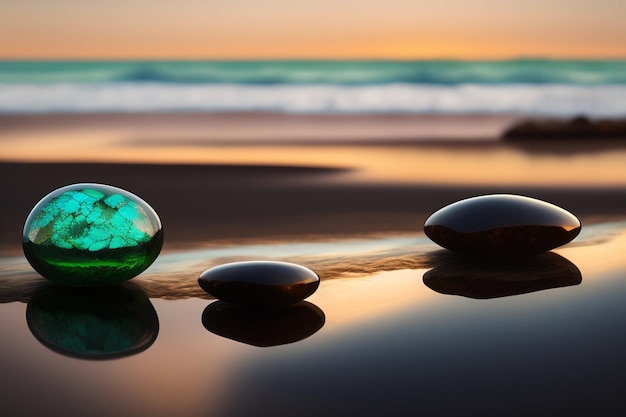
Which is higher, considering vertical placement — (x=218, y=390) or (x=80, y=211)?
(x=80, y=211)

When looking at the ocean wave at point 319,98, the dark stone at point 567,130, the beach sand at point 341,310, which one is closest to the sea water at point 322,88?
the ocean wave at point 319,98

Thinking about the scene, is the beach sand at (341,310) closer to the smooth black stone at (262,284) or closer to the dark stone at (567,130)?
the smooth black stone at (262,284)

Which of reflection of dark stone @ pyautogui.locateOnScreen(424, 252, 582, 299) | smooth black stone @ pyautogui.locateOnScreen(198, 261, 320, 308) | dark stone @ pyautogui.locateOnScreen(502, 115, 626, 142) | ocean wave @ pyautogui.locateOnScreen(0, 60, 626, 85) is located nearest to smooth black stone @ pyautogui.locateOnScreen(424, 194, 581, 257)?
reflection of dark stone @ pyautogui.locateOnScreen(424, 252, 582, 299)

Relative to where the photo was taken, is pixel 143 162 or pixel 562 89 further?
pixel 562 89

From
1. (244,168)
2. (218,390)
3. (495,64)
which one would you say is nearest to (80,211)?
(218,390)

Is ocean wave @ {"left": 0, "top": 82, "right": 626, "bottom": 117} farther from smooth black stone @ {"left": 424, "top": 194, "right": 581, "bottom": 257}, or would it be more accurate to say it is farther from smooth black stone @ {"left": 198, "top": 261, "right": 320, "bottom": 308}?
smooth black stone @ {"left": 198, "top": 261, "right": 320, "bottom": 308}

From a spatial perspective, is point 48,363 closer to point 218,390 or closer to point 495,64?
point 218,390
